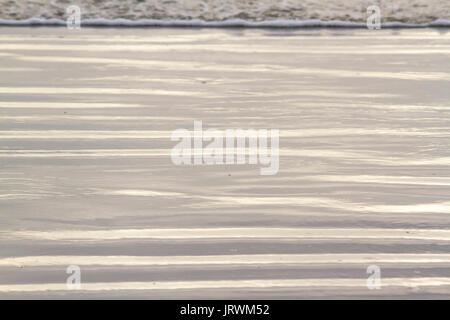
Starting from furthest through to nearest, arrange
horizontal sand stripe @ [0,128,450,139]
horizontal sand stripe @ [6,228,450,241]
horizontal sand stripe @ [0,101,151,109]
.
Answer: horizontal sand stripe @ [0,101,151,109]
horizontal sand stripe @ [0,128,450,139]
horizontal sand stripe @ [6,228,450,241]

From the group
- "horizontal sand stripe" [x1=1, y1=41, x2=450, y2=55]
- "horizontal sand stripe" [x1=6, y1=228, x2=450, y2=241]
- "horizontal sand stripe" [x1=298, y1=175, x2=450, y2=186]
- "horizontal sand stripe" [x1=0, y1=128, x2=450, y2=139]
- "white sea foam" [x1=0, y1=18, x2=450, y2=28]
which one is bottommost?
"horizontal sand stripe" [x1=6, y1=228, x2=450, y2=241]

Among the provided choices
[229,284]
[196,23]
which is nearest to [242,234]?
[229,284]

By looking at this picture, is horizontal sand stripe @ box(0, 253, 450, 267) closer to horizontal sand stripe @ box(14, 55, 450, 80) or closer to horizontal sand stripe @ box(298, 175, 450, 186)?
horizontal sand stripe @ box(298, 175, 450, 186)

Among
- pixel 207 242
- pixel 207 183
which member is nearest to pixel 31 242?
pixel 207 242

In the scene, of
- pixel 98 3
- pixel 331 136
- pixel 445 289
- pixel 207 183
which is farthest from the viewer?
pixel 98 3

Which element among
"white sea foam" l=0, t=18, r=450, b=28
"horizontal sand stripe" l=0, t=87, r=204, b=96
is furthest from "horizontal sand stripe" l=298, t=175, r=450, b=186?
"white sea foam" l=0, t=18, r=450, b=28

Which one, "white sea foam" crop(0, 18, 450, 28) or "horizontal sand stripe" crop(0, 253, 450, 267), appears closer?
"horizontal sand stripe" crop(0, 253, 450, 267)

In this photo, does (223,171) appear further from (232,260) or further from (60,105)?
(60,105)

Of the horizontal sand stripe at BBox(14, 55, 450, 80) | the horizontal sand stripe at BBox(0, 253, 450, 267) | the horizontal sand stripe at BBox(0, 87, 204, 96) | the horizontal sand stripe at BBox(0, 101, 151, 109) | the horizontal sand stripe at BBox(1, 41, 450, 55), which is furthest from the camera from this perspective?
the horizontal sand stripe at BBox(1, 41, 450, 55)

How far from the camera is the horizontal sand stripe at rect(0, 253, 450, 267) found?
2.10 m

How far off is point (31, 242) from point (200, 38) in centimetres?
246

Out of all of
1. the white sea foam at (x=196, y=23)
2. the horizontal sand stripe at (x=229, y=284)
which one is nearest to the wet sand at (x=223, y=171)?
the horizontal sand stripe at (x=229, y=284)

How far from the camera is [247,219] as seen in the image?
2393 mm

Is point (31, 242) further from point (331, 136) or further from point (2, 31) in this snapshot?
point (2, 31)
